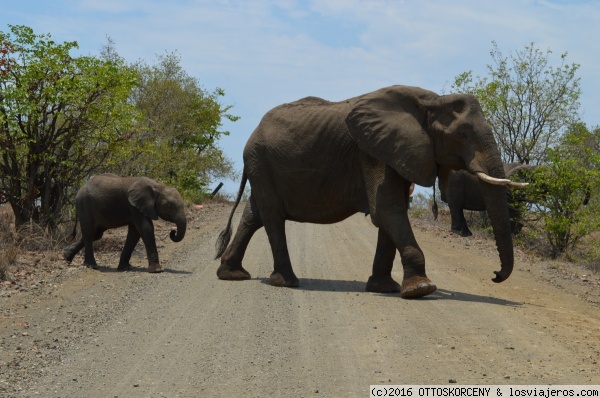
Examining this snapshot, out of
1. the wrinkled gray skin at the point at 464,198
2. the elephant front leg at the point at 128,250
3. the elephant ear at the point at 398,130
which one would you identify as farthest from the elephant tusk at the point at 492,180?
the wrinkled gray skin at the point at 464,198

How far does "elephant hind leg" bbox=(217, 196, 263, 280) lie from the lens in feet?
51.4

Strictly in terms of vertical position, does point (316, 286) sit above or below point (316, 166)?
below

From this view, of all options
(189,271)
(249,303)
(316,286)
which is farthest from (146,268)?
(249,303)

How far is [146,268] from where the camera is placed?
696 inches

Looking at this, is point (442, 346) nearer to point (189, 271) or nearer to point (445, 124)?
point (445, 124)

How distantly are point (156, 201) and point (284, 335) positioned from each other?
8.01 m

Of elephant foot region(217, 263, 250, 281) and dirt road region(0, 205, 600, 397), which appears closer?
dirt road region(0, 205, 600, 397)

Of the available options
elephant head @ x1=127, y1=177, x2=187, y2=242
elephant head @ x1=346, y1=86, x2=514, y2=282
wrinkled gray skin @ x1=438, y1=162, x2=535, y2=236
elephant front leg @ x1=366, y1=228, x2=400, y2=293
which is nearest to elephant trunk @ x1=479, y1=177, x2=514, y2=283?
elephant head @ x1=346, y1=86, x2=514, y2=282

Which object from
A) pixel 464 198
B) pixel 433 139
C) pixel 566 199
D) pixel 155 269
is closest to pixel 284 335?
pixel 433 139

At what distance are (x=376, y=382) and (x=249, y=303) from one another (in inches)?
194

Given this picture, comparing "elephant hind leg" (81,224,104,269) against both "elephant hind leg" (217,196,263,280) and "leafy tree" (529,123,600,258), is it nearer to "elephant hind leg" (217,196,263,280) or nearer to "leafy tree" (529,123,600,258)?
"elephant hind leg" (217,196,263,280)

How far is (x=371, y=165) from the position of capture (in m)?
13.7

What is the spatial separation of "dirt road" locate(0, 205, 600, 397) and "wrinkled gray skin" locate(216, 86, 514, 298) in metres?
0.64

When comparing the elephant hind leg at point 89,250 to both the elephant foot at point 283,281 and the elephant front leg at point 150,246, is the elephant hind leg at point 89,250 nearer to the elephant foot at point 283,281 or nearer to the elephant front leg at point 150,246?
the elephant front leg at point 150,246
